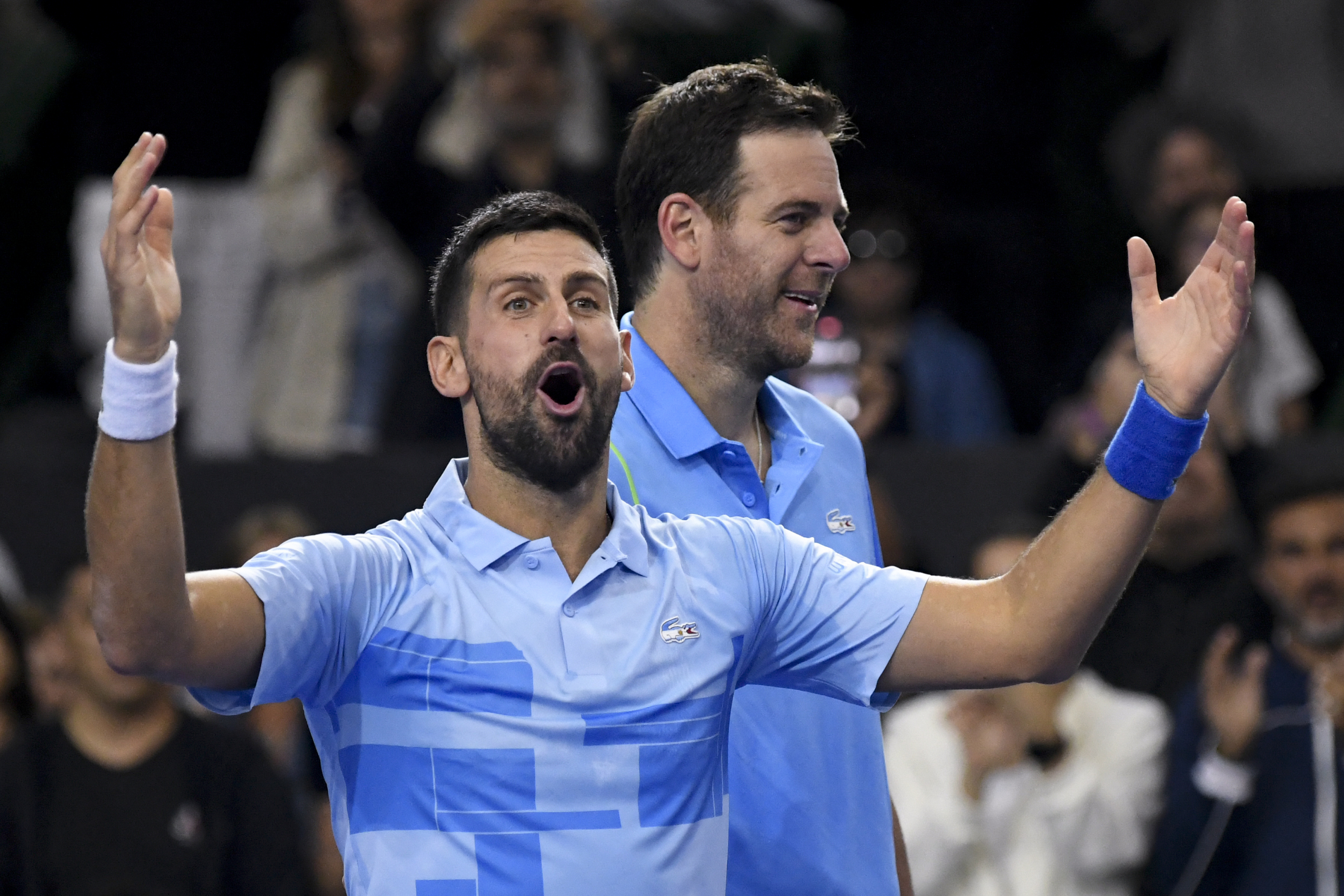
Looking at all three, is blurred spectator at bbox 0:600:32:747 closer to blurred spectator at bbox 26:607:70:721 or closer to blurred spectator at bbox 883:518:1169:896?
blurred spectator at bbox 26:607:70:721

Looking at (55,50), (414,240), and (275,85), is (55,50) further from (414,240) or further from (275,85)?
(414,240)

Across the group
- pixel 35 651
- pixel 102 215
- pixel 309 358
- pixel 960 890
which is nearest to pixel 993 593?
pixel 960 890

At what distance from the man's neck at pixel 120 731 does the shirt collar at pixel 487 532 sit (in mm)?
2697

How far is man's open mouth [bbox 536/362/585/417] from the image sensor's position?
2678 millimetres

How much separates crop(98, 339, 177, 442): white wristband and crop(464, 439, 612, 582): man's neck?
0.55 metres

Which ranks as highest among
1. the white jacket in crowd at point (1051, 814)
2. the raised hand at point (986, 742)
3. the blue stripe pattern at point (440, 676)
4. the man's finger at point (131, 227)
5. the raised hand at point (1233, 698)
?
the man's finger at point (131, 227)

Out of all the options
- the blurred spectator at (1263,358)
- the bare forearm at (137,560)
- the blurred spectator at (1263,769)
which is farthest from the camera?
the blurred spectator at (1263,358)

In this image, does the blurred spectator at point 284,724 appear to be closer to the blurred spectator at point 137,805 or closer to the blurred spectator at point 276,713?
the blurred spectator at point 276,713

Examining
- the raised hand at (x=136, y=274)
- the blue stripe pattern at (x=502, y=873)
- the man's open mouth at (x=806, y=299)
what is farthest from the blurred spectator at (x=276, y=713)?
the raised hand at (x=136, y=274)

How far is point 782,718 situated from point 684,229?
0.86m

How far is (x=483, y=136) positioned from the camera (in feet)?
21.6

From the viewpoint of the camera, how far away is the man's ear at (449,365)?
279 cm

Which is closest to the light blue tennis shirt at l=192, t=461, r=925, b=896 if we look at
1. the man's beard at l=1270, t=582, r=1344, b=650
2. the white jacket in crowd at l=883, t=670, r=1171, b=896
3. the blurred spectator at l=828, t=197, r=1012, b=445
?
the white jacket in crowd at l=883, t=670, r=1171, b=896

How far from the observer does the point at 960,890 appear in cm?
500
